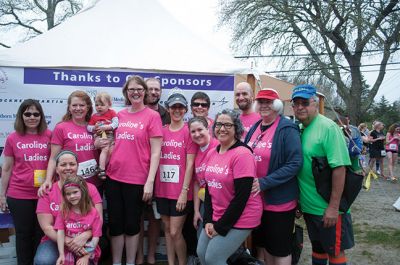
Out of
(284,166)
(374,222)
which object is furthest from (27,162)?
(374,222)

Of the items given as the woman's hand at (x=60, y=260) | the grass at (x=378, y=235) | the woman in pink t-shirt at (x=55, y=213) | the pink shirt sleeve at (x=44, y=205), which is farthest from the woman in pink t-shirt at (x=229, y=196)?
the grass at (x=378, y=235)

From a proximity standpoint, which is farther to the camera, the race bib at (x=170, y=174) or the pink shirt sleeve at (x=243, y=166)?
the race bib at (x=170, y=174)

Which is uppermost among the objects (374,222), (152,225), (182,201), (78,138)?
(78,138)

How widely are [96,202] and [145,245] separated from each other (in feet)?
4.69

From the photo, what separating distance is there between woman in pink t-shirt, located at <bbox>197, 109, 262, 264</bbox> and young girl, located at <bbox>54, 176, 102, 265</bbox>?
0.90m

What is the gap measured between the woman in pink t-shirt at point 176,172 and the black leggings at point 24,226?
113 cm

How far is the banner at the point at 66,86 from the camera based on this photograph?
13.1 ft

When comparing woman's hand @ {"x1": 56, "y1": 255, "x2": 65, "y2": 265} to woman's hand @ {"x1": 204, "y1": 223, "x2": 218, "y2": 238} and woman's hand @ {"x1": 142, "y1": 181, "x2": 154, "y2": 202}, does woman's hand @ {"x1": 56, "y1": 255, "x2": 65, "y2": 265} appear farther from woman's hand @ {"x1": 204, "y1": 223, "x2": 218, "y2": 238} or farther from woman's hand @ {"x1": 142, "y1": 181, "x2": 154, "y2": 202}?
woman's hand @ {"x1": 204, "y1": 223, "x2": 218, "y2": 238}

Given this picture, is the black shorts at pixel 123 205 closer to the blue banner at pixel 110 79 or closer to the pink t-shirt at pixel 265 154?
the pink t-shirt at pixel 265 154

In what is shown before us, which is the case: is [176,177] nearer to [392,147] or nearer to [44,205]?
[44,205]

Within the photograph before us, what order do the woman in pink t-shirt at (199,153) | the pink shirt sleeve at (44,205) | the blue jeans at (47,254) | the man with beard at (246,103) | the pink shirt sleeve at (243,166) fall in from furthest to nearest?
the man with beard at (246,103) < the woman in pink t-shirt at (199,153) < the pink shirt sleeve at (44,205) < the blue jeans at (47,254) < the pink shirt sleeve at (243,166)

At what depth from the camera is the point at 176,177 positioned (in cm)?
341

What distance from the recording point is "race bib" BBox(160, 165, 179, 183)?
11.2 feet

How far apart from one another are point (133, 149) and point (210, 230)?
1.05 meters
